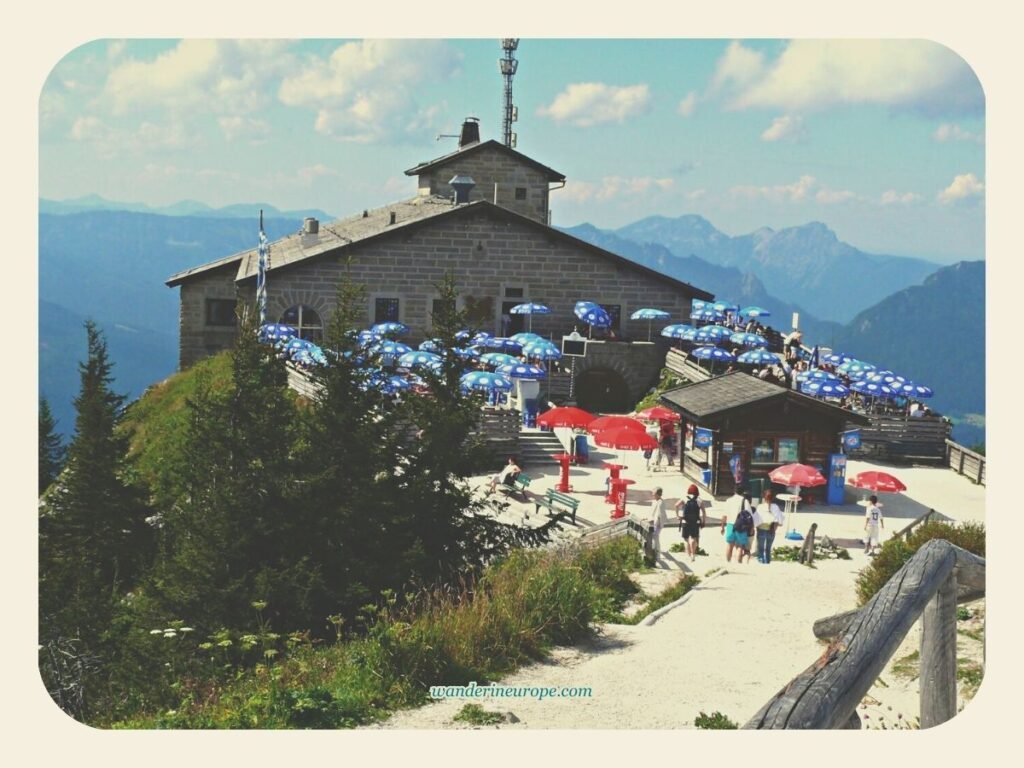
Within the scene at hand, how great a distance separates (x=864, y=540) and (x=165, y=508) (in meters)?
10.5

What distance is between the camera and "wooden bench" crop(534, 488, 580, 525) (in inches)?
819

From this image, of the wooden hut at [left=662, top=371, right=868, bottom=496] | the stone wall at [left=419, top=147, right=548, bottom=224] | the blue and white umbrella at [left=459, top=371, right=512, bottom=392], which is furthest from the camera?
the stone wall at [left=419, top=147, right=548, bottom=224]

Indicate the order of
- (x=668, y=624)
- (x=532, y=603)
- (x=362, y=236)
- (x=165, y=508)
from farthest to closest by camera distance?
(x=362, y=236) → (x=165, y=508) → (x=668, y=624) → (x=532, y=603)

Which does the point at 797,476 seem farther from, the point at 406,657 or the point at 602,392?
the point at 406,657

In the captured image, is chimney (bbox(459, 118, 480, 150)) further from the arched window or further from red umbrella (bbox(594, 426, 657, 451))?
red umbrella (bbox(594, 426, 657, 451))

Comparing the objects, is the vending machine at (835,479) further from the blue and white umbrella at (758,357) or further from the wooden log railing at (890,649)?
the blue and white umbrella at (758,357)

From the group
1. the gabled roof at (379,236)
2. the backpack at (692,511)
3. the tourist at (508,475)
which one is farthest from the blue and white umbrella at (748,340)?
the backpack at (692,511)

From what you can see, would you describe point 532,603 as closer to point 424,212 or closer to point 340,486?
point 340,486

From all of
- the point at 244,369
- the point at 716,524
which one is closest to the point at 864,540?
the point at 716,524

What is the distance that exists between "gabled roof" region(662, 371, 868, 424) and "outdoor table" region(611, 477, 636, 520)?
2243 millimetres

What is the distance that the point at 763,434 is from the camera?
2261 cm

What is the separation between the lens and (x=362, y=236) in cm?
3397

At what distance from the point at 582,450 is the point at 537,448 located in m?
0.95

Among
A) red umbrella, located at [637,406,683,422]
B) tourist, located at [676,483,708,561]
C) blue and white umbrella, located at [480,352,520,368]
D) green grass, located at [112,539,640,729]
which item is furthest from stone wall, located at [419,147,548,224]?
green grass, located at [112,539,640,729]
